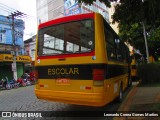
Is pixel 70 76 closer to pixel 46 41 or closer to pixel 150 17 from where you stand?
pixel 46 41

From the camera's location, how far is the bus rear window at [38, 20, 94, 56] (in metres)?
7.06

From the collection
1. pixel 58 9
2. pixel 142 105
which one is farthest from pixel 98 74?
pixel 58 9

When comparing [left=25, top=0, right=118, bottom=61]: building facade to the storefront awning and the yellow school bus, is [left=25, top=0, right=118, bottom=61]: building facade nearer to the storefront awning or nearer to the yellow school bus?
the storefront awning

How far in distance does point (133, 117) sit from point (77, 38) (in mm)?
2661

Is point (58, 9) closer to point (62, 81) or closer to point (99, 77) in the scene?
point (62, 81)

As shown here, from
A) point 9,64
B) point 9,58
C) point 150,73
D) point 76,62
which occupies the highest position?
point 9,58

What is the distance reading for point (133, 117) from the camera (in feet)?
21.4

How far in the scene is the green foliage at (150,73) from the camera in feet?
54.2

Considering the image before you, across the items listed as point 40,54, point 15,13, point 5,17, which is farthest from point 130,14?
point 5,17

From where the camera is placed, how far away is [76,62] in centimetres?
698

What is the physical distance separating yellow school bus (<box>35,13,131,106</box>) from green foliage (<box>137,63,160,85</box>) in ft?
30.9

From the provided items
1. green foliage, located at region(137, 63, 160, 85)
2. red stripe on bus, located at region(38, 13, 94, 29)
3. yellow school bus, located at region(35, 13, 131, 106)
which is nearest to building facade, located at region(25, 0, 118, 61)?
green foliage, located at region(137, 63, 160, 85)

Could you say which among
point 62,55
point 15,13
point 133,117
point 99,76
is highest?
point 15,13

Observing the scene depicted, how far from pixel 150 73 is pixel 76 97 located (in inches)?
425
